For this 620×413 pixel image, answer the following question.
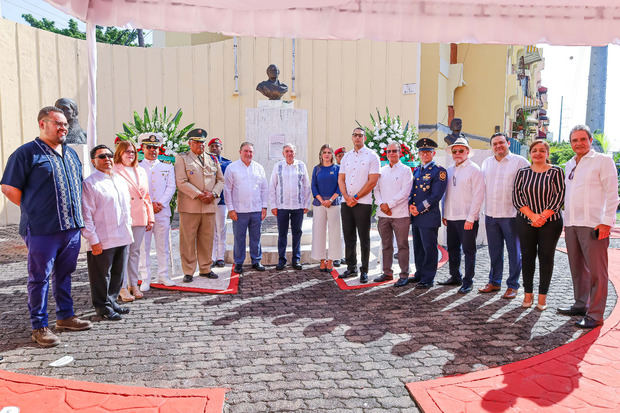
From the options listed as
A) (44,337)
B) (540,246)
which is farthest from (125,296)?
(540,246)

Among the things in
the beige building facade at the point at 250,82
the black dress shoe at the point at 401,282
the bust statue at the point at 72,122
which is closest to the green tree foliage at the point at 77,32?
the beige building facade at the point at 250,82

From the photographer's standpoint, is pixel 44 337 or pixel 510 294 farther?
pixel 510 294

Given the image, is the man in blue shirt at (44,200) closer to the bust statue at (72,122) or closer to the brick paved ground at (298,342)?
the brick paved ground at (298,342)

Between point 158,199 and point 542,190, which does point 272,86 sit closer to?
point 158,199

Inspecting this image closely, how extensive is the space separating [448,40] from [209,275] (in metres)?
4.38

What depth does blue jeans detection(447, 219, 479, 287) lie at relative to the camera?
561 cm

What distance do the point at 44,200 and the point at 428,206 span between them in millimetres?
4226

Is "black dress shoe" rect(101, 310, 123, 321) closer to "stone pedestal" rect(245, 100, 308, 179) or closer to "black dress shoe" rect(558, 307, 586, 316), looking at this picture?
"stone pedestal" rect(245, 100, 308, 179)

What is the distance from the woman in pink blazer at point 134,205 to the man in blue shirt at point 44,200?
85cm

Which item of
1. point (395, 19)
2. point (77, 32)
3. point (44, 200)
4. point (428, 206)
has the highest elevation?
point (77, 32)

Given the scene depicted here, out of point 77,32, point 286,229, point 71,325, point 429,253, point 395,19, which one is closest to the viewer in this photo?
point 395,19

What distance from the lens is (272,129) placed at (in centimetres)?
804

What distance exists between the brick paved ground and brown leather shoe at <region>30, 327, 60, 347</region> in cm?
9

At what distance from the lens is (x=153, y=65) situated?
47.1 ft
